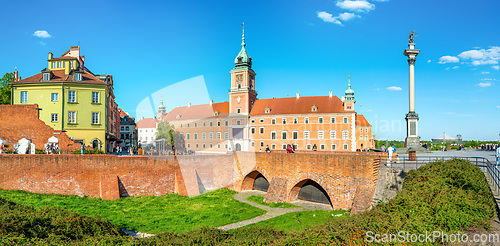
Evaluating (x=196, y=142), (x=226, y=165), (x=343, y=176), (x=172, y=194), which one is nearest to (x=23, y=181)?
(x=172, y=194)

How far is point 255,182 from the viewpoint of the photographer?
26.9 metres

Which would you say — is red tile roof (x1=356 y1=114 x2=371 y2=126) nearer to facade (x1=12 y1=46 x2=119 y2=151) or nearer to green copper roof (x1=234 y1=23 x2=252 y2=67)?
green copper roof (x1=234 y1=23 x2=252 y2=67)

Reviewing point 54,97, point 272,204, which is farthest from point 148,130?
point 272,204

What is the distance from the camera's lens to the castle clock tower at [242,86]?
6006 centimetres

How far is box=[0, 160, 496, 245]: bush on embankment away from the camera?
21.6ft

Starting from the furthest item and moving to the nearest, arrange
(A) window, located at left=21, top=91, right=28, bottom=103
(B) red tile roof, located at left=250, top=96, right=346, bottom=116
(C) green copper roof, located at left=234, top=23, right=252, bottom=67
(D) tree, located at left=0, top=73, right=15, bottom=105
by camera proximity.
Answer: (C) green copper roof, located at left=234, top=23, right=252, bottom=67
(B) red tile roof, located at left=250, top=96, right=346, bottom=116
(D) tree, located at left=0, top=73, right=15, bottom=105
(A) window, located at left=21, top=91, right=28, bottom=103

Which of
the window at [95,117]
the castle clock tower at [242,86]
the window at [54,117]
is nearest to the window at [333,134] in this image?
the castle clock tower at [242,86]

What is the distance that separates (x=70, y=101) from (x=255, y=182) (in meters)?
19.0

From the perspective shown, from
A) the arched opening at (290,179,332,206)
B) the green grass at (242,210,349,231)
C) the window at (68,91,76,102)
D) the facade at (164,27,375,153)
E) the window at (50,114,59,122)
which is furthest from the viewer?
the facade at (164,27,375,153)

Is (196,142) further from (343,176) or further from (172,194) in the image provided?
(343,176)

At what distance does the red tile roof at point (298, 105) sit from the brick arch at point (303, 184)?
1339 inches

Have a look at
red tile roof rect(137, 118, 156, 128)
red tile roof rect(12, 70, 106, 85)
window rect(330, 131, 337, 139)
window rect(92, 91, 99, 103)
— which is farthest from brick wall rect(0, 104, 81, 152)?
window rect(330, 131, 337, 139)

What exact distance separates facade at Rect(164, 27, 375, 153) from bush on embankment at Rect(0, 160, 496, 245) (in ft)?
137

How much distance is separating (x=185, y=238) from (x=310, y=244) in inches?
161
